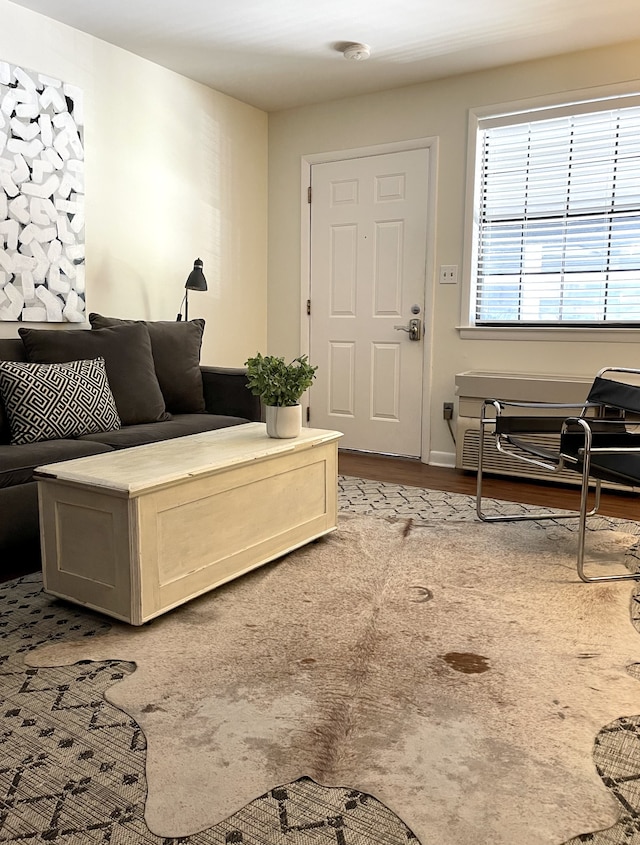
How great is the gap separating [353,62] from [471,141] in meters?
0.86

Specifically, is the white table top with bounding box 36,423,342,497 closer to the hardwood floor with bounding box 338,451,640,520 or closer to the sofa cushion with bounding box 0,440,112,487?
the sofa cushion with bounding box 0,440,112,487

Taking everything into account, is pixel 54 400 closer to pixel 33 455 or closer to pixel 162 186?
pixel 33 455

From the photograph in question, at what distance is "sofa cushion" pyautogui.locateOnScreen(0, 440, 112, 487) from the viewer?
2.56 m

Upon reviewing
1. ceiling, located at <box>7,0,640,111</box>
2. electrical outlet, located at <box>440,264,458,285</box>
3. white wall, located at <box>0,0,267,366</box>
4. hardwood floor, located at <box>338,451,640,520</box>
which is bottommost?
hardwood floor, located at <box>338,451,640,520</box>

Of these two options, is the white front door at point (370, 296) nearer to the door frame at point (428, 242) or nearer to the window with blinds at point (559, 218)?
the door frame at point (428, 242)

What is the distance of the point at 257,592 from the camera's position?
2430 millimetres

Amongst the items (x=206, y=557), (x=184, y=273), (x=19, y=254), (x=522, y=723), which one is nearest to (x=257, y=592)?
(x=206, y=557)

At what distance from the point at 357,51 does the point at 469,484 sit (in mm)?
2550

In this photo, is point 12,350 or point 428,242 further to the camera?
point 428,242

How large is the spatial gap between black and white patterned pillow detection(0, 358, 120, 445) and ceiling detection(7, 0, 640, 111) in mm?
1851

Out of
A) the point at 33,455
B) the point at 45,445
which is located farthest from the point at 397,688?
the point at 45,445

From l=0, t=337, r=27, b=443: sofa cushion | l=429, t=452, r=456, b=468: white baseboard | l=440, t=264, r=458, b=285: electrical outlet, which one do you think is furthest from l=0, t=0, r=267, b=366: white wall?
l=429, t=452, r=456, b=468: white baseboard

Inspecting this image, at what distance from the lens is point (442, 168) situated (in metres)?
4.49

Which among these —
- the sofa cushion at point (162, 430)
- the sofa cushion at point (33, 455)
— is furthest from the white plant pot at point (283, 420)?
the sofa cushion at point (33, 455)
